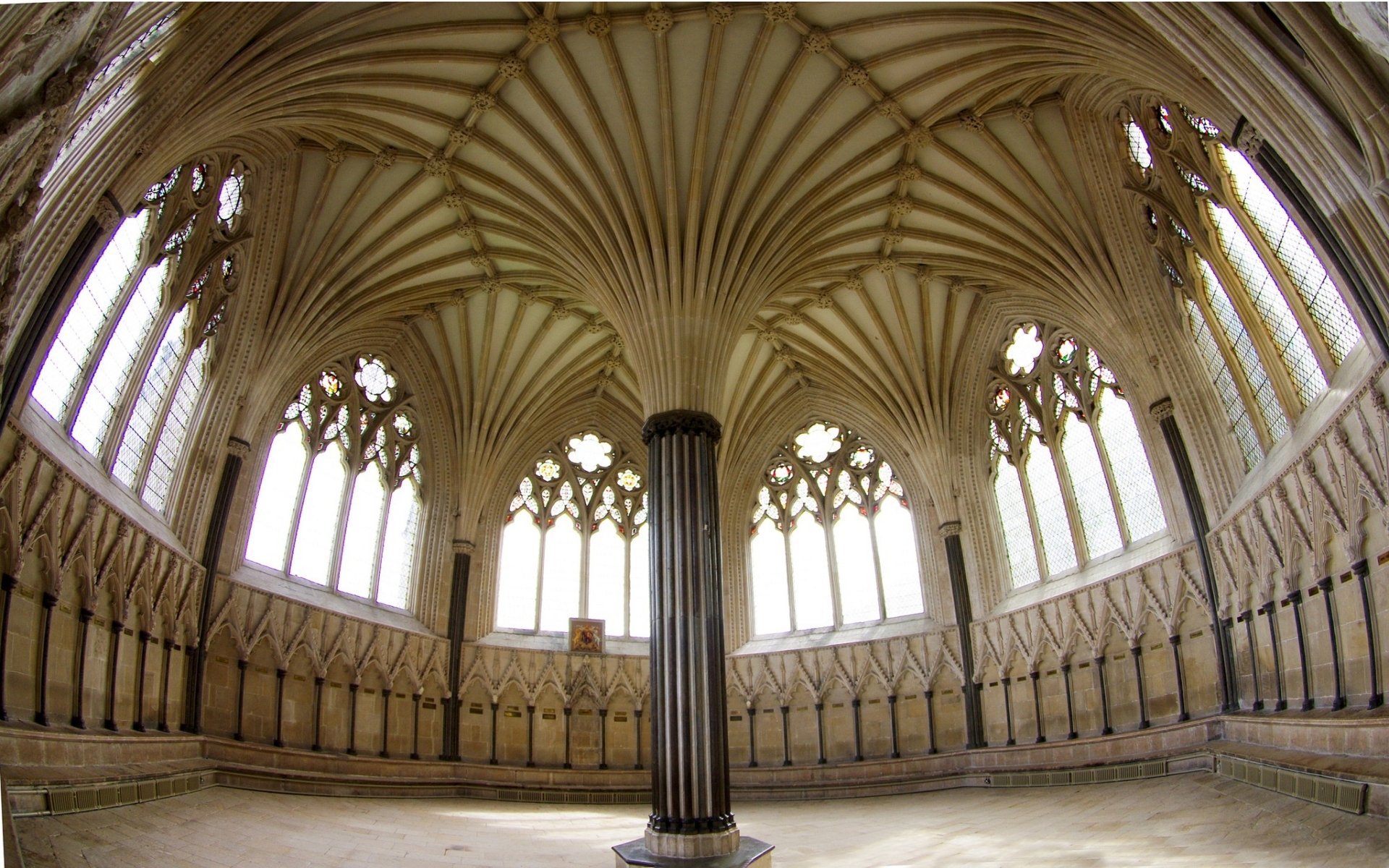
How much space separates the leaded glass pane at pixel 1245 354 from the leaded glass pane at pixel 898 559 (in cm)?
949

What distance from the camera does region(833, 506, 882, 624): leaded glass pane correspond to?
77.8ft

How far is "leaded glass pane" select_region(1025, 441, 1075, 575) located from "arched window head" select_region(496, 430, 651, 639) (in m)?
9.77

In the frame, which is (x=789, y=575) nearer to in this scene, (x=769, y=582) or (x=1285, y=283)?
(x=769, y=582)

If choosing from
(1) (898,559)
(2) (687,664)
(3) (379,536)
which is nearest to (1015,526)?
(1) (898,559)

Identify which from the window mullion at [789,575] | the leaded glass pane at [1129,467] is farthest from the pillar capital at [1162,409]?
the window mullion at [789,575]

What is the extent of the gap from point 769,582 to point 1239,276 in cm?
1386

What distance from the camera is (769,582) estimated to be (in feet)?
82.3

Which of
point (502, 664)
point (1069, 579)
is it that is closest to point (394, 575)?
point (502, 664)

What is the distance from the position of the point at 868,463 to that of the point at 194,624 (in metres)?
16.4

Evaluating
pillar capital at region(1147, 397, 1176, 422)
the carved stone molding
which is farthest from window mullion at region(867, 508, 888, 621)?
the carved stone molding

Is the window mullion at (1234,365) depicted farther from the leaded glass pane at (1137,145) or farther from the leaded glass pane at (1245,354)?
the leaded glass pane at (1137,145)

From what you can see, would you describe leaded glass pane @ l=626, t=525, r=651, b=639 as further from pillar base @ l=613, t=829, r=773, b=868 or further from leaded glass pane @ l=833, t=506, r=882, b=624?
pillar base @ l=613, t=829, r=773, b=868

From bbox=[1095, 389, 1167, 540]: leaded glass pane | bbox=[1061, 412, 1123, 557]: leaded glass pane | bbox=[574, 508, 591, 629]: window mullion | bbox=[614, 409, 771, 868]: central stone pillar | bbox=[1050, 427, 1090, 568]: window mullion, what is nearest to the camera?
bbox=[614, 409, 771, 868]: central stone pillar

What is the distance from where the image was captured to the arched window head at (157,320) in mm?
13695
